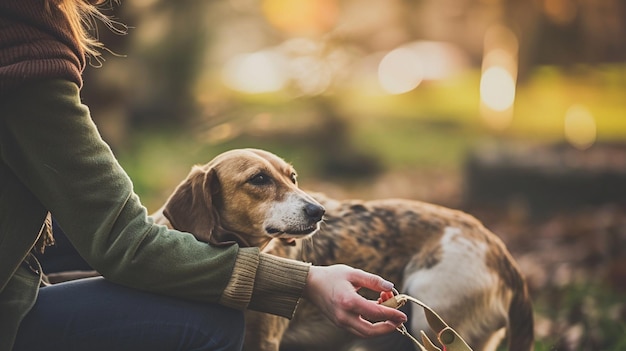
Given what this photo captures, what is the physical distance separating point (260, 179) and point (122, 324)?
0.99 meters

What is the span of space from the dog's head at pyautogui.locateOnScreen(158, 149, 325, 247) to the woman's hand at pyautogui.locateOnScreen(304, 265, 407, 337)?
63 cm

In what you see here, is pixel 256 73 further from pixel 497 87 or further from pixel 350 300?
pixel 350 300

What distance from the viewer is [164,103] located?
38.2 feet

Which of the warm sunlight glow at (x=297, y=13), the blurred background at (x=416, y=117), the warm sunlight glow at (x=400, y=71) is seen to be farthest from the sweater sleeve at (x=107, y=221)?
the warm sunlight glow at (x=400, y=71)

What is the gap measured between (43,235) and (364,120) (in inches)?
439

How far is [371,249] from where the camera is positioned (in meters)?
3.44

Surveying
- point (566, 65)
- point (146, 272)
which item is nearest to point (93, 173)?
point (146, 272)

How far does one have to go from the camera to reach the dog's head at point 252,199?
2975 mm

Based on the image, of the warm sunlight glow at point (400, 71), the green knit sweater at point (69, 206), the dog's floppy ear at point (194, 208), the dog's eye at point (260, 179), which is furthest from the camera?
the warm sunlight glow at point (400, 71)

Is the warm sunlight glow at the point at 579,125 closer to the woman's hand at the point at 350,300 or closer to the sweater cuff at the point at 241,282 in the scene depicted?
the woman's hand at the point at 350,300

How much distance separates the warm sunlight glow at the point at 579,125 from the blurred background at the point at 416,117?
52 millimetres

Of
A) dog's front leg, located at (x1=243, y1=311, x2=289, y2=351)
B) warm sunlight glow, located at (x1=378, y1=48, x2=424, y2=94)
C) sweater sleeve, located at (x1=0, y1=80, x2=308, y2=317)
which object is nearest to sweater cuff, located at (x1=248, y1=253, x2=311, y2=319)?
sweater sleeve, located at (x1=0, y1=80, x2=308, y2=317)

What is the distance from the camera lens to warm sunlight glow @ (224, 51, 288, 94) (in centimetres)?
1104

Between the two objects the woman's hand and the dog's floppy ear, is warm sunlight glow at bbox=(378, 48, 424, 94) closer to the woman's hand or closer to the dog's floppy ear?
the dog's floppy ear
